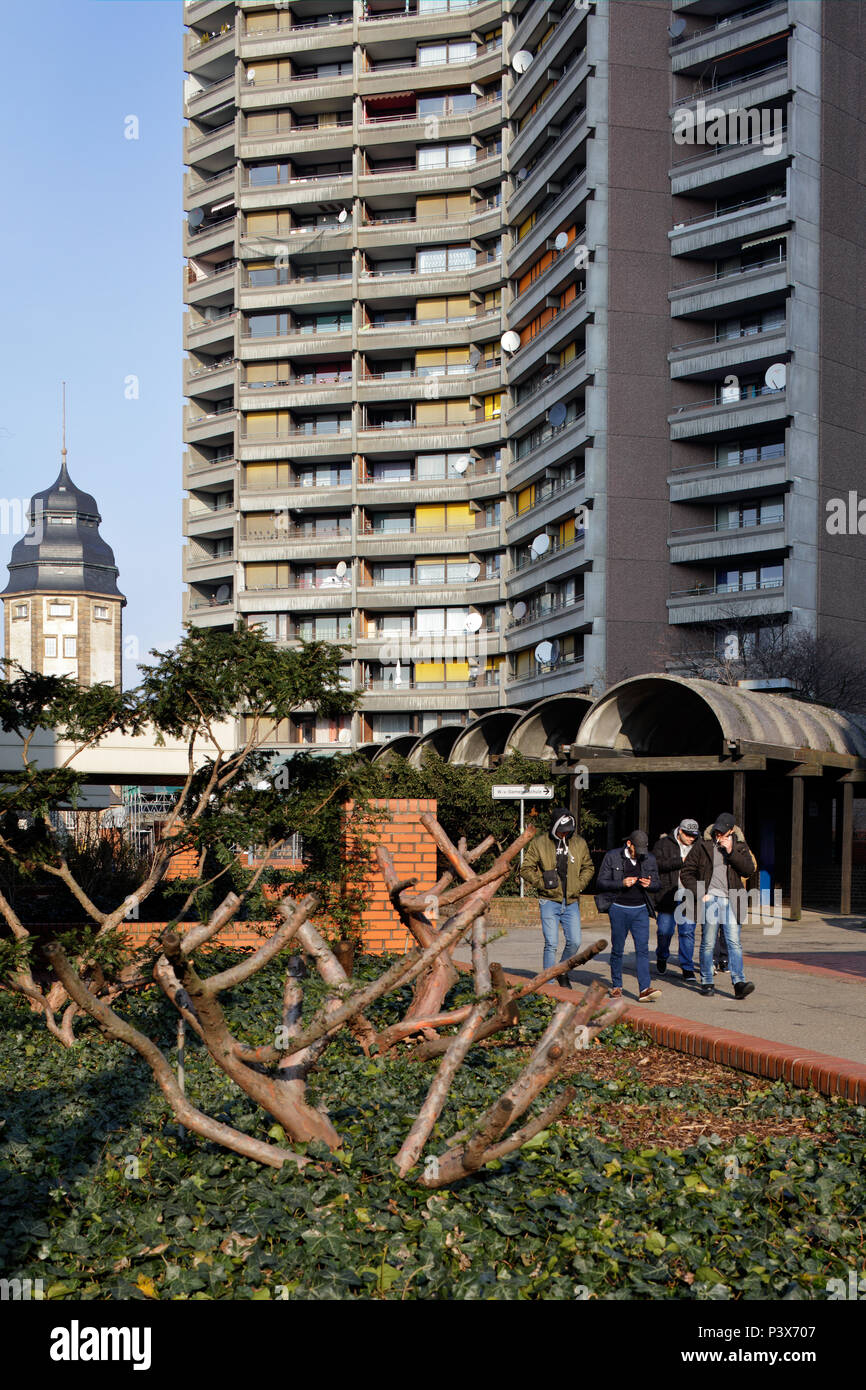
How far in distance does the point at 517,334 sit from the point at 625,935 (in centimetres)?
5267

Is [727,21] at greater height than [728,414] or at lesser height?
greater

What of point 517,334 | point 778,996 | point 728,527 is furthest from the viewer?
point 517,334

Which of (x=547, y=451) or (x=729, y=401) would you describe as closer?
(x=729, y=401)

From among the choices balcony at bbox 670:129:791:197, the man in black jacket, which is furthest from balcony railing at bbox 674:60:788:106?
the man in black jacket

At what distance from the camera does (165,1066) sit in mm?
4582

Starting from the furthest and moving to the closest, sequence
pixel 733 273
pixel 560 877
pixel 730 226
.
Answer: pixel 733 273, pixel 730 226, pixel 560 877

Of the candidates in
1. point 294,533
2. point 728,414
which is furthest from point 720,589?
point 294,533

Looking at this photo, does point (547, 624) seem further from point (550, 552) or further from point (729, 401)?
point (729, 401)

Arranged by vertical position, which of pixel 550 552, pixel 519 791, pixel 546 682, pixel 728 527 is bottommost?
pixel 519 791

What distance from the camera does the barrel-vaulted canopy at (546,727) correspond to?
3075 centimetres

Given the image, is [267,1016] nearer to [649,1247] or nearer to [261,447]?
[649,1247]

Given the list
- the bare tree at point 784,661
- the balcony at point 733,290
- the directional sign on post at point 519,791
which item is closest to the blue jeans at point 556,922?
the directional sign on post at point 519,791

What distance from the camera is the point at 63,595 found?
479ft
